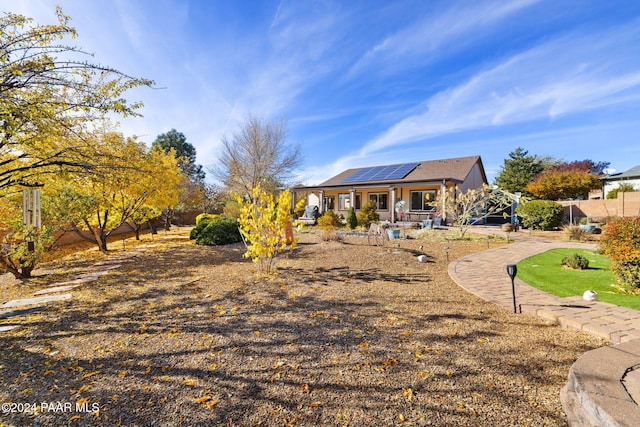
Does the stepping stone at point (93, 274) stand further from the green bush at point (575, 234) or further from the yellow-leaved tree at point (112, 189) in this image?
the green bush at point (575, 234)

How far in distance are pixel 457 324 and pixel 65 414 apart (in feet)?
13.3

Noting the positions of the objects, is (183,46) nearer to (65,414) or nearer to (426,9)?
(426,9)

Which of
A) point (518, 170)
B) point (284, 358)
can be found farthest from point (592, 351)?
point (518, 170)

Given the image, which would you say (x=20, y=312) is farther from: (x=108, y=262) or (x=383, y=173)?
(x=383, y=173)

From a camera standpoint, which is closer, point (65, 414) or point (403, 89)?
point (65, 414)

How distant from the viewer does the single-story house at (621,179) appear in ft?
74.3

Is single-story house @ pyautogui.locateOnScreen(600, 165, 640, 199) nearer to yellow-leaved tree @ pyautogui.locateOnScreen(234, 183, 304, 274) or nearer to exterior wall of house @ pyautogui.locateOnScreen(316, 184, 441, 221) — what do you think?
exterior wall of house @ pyautogui.locateOnScreen(316, 184, 441, 221)

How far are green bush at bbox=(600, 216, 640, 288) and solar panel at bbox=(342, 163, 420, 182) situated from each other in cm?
1392

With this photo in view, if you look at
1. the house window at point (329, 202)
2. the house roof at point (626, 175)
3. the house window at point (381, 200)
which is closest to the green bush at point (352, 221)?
the house window at point (381, 200)

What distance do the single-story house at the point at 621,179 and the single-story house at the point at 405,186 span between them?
1315cm

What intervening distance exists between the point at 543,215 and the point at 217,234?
16.7 m

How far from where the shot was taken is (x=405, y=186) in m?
18.4

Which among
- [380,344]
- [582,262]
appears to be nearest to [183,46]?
[380,344]

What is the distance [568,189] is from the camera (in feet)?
66.8
